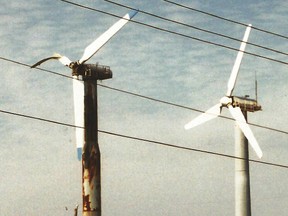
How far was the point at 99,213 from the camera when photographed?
42.7 metres

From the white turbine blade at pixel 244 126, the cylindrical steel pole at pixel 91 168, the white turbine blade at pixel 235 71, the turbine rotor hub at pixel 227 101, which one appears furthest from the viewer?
the turbine rotor hub at pixel 227 101

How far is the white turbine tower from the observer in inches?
2621

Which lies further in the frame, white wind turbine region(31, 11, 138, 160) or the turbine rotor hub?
the turbine rotor hub

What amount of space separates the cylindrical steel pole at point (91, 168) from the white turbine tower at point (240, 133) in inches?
922

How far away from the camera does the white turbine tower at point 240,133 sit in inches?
2621

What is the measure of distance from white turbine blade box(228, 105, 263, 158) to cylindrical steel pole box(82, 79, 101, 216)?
69.6 feet

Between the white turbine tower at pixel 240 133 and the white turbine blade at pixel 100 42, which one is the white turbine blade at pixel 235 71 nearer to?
the white turbine tower at pixel 240 133

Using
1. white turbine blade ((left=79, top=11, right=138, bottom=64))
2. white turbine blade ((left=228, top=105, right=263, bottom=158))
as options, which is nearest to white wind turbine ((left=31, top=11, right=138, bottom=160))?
white turbine blade ((left=79, top=11, right=138, bottom=64))

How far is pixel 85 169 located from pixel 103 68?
8306 mm

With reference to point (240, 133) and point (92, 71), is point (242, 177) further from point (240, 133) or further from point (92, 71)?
point (92, 71)

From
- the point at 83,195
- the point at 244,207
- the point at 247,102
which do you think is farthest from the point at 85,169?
the point at 247,102

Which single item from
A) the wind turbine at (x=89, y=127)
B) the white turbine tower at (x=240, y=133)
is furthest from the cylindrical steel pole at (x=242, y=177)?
the wind turbine at (x=89, y=127)

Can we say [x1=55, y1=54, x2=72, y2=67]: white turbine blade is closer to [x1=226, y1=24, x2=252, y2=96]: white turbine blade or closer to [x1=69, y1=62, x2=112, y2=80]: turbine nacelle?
[x1=69, y1=62, x2=112, y2=80]: turbine nacelle

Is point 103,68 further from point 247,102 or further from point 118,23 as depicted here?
point 247,102
